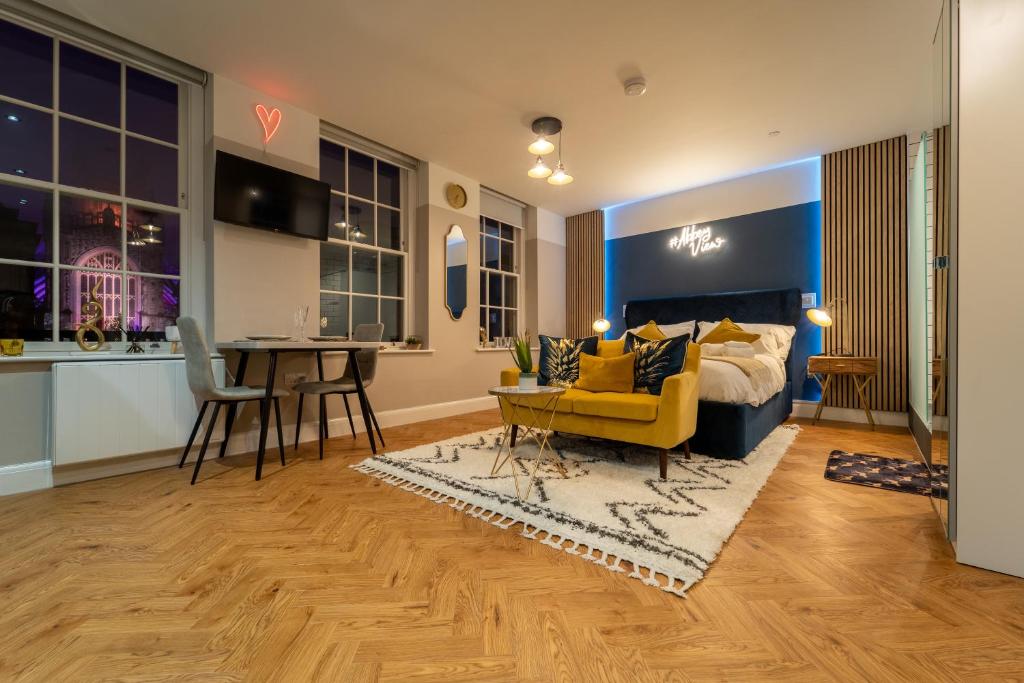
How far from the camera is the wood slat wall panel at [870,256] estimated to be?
14.0 ft

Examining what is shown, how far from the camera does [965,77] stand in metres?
1.68

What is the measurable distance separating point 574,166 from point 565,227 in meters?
2.11

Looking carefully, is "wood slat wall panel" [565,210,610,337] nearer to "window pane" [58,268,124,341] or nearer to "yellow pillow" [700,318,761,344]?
"yellow pillow" [700,318,761,344]

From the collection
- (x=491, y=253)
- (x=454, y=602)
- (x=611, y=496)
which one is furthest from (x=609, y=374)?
(x=491, y=253)

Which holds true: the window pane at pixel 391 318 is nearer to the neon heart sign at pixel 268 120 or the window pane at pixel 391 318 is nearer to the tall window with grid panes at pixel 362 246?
the tall window with grid panes at pixel 362 246

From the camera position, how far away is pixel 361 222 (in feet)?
14.7

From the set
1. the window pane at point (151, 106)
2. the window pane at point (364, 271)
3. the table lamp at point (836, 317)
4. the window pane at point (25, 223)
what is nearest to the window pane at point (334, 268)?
→ the window pane at point (364, 271)

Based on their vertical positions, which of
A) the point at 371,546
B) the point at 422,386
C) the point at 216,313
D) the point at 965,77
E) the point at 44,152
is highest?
the point at 44,152

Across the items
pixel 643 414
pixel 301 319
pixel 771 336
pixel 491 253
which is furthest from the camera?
pixel 491 253

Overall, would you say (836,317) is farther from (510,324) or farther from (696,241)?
(510,324)

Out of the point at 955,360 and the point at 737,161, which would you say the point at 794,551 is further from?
the point at 737,161

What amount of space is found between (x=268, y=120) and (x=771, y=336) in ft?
17.2

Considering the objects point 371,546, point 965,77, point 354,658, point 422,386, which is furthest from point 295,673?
point 422,386

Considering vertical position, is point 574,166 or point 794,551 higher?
point 574,166
